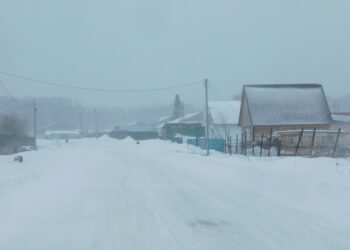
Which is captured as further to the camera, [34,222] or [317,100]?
[317,100]

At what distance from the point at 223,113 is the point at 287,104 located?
1809 cm

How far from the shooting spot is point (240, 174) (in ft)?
62.7

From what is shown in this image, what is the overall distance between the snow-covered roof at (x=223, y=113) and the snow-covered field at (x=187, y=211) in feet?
163

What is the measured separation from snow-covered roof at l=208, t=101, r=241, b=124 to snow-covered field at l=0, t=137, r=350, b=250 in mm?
49583

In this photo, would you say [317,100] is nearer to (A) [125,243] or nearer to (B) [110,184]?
(B) [110,184]

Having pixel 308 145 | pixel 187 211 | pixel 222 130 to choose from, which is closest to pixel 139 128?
pixel 222 130

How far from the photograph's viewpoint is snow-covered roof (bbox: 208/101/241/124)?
6890cm

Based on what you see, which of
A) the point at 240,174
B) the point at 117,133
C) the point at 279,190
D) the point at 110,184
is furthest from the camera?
the point at 117,133

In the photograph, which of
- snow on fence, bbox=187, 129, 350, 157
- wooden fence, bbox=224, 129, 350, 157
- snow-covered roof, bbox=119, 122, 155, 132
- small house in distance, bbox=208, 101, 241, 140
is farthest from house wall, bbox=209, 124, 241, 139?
snow-covered roof, bbox=119, 122, 155, 132

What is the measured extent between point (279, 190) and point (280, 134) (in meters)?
22.6

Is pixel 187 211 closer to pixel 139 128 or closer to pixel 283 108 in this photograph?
pixel 283 108

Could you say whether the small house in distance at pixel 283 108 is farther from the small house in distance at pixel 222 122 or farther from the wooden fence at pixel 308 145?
the wooden fence at pixel 308 145

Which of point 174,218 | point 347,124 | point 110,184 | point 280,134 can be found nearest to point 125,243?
point 174,218

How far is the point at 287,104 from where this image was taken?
174 feet
